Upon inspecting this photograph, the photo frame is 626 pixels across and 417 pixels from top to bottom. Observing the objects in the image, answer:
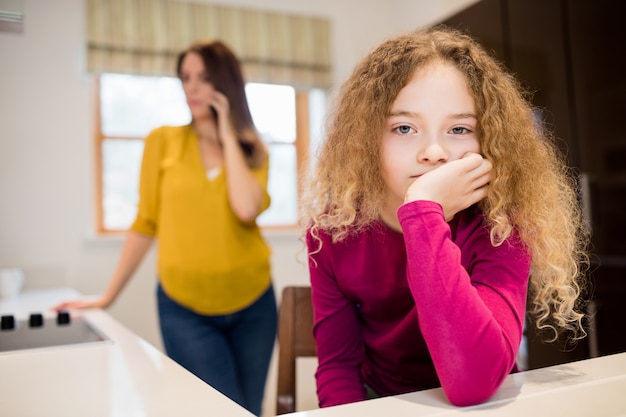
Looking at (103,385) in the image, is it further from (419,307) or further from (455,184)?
(455,184)

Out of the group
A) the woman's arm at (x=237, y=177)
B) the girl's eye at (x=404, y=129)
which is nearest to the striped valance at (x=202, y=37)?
the woman's arm at (x=237, y=177)

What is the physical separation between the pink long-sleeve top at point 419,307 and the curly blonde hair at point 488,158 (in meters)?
0.04

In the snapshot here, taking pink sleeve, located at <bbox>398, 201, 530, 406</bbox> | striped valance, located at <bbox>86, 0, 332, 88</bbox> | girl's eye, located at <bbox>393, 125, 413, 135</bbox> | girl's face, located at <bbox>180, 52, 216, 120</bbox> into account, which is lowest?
pink sleeve, located at <bbox>398, 201, 530, 406</bbox>

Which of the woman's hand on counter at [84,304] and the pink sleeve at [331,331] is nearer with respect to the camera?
the pink sleeve at [331,331]

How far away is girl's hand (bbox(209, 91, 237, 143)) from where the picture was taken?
5.81ft

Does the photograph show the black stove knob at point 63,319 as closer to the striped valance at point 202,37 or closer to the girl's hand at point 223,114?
the girl's hand at point 223,114

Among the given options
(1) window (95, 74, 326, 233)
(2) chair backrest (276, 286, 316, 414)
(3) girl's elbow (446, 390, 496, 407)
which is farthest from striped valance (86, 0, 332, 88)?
(3) girl's elbow (446, 390, 496, 407)

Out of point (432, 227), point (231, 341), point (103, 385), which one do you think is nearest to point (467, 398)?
point (432, 227)

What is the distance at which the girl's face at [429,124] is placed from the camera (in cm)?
79

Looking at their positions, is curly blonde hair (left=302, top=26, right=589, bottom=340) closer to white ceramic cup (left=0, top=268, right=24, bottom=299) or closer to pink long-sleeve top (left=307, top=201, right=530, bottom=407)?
pink long-sleeve top (left=307, top=201, right=530, bottom=407)

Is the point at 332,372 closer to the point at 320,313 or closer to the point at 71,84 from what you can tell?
the point at 320,313

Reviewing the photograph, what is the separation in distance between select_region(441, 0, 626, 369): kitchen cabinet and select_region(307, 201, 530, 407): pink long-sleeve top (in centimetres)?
133

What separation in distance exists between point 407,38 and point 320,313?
19.3 inches

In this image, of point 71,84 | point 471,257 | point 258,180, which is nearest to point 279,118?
point 71,84
